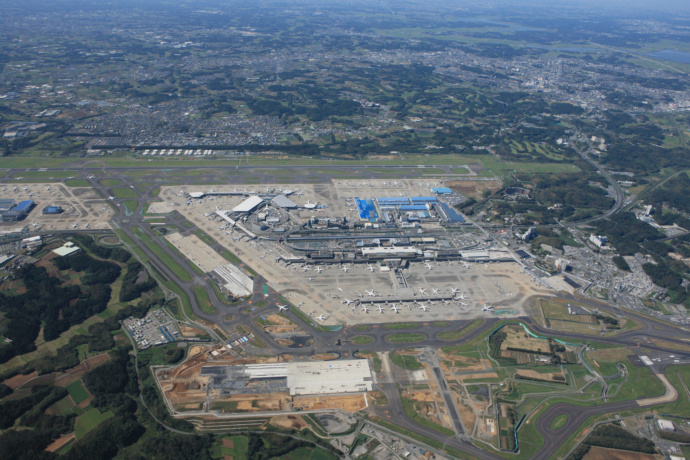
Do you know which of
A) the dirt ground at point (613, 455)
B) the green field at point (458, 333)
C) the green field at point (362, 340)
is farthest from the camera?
the green field at point (458, 333)

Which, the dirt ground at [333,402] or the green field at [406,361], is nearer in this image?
the dirt ground at [333,402]

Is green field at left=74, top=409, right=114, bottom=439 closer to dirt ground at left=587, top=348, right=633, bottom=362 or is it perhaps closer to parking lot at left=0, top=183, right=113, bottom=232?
parking lot at left=0, top=183, right=113, bottom=232

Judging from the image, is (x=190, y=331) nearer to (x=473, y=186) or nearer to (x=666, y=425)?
(x=666, y=425)

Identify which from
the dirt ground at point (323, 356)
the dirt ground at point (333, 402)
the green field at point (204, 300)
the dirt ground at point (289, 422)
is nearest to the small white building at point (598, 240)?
the dirt ground at point (323, 356)

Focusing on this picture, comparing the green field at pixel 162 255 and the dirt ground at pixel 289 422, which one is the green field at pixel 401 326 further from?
the green field at pixel 162 255

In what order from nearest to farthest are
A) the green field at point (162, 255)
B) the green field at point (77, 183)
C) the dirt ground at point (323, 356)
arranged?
the dirt ground at point (323, 356), the green field at point (162, 255), the green field at point (77, 183)

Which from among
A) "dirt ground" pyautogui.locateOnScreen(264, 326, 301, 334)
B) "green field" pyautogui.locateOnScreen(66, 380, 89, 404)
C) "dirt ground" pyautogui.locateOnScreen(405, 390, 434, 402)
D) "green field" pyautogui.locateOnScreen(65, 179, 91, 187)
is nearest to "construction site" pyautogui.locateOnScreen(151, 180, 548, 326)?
"dirt ground" pyautogui.locateOnScreen(264, 326, 301, 334)

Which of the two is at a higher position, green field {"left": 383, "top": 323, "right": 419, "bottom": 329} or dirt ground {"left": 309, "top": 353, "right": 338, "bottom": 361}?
green field {"left": 383, "top": 323, "right": 419, "bottom": 329}
